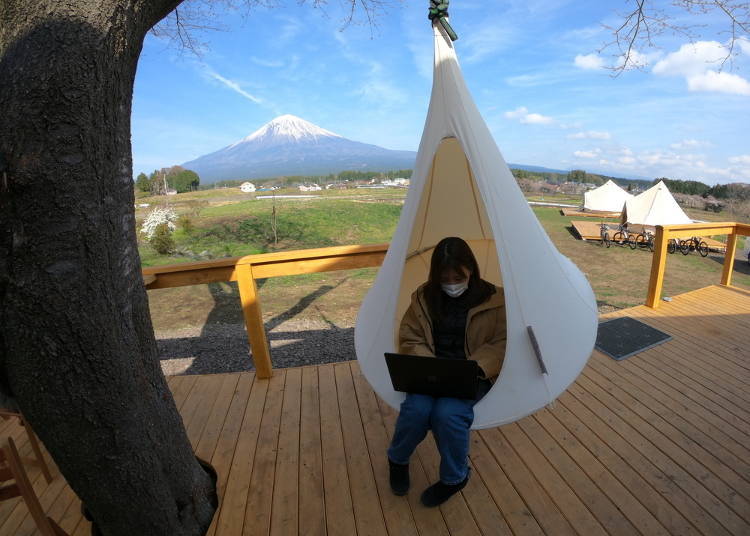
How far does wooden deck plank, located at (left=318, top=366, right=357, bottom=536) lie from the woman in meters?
0.23

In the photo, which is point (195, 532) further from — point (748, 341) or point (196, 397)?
point (748, 341)

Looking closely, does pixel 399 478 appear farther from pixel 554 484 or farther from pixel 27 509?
pixel 27 509

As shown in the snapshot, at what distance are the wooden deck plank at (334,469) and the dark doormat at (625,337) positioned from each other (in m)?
1.95

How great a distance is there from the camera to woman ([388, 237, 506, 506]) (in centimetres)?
156

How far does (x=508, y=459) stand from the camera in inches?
72.4

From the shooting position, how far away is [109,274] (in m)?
1.16

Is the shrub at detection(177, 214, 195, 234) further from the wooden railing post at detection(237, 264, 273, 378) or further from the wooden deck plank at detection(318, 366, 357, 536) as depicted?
the wooden deck plank at detection(318, 366, 357, 536)

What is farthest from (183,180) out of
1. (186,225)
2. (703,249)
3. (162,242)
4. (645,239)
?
(703,249)

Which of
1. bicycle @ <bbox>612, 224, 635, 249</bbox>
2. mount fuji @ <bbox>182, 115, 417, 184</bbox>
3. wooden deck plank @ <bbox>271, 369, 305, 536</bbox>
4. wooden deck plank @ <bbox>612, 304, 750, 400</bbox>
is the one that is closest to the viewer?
wooden deck plank @ <bbox>271, 369, 305, 536</bbox>

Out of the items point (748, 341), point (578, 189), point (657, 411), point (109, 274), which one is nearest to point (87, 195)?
point (109, 274)

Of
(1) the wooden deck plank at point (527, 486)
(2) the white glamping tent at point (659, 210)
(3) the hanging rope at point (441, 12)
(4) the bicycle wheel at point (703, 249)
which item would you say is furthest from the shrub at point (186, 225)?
(4) the bicycle wheel at point (703, 249)

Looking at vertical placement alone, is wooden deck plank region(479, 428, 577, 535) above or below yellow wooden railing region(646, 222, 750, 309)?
below

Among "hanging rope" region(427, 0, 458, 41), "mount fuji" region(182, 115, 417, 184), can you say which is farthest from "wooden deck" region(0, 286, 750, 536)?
"mount fuji" region(182, 115, 417, 184)

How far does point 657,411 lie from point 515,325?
3.98ft
